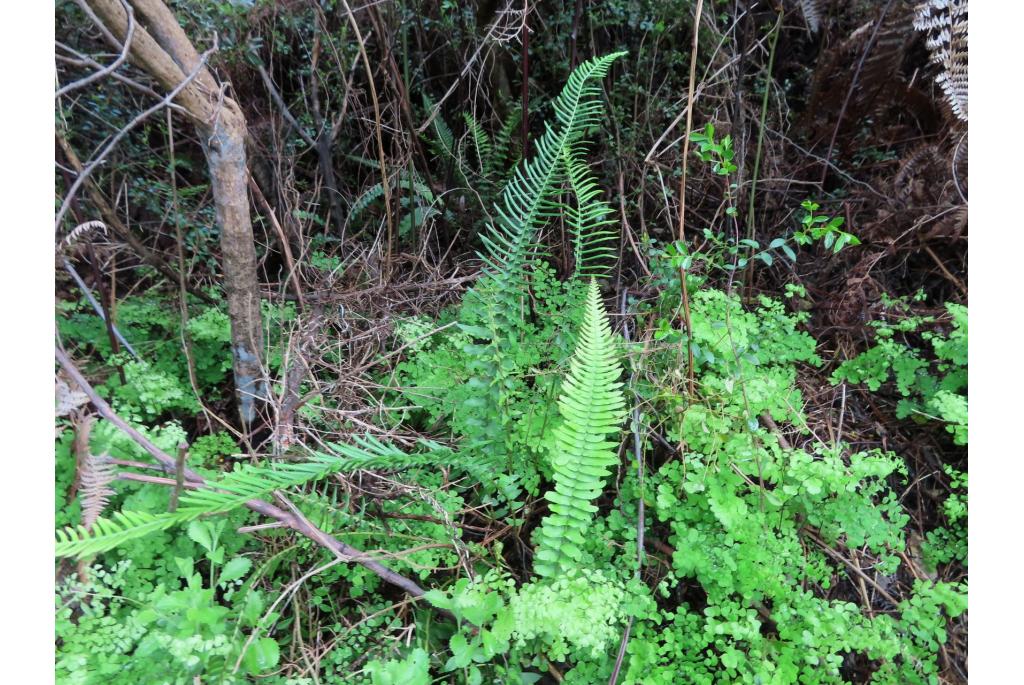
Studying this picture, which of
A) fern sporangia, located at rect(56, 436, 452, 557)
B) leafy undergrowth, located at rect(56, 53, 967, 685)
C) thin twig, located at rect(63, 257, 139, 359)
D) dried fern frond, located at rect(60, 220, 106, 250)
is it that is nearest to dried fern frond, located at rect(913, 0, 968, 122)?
leafy undergrowth, located at rect(56, 53, 967, 685)

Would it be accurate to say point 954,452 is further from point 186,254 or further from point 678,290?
point 186,254

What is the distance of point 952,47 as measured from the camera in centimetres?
194

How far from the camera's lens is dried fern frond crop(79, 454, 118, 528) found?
1.31 meters

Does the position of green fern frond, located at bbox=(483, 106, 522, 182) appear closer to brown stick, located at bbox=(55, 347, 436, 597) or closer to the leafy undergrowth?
the leafy undergrowth

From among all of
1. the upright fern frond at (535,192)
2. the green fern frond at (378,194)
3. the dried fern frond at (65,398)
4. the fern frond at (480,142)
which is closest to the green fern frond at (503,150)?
the fern frond at (480,142)

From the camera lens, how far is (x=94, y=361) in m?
1.96

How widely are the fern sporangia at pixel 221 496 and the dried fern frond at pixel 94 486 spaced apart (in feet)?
0.33

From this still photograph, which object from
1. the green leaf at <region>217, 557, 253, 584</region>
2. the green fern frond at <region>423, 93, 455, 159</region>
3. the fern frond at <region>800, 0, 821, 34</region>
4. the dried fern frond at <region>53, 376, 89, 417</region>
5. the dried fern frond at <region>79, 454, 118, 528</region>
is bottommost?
the green leaf at <region>217, 557, 253, 584</region>

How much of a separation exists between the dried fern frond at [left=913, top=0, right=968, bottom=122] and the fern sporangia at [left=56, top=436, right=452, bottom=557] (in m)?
2.15

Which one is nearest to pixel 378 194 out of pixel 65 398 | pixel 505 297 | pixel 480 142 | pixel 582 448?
pixel 480 142

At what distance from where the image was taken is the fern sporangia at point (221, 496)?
1.06 metres

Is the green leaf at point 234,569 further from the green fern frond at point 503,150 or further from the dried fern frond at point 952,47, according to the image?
the dried fern frond at point 952,47

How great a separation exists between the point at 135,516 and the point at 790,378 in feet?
5.94

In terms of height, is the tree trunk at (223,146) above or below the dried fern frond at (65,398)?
above
